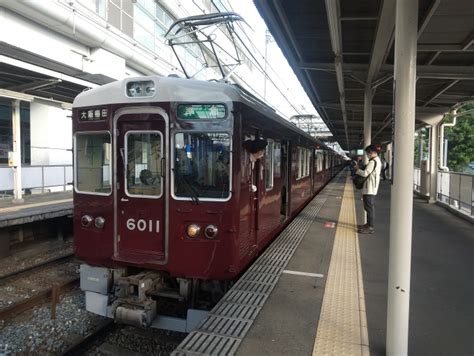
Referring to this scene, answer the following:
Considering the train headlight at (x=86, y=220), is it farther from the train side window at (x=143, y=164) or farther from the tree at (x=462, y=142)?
the tree at (x=462, y=142)

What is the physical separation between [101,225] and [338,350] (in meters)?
2.84

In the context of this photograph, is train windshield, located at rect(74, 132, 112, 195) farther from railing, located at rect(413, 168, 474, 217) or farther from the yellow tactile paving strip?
railing, located at rect(413, 168, 474, 217)

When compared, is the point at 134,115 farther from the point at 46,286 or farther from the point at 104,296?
the point at 46,286

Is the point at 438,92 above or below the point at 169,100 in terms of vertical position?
above

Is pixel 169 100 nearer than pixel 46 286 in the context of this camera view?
Yes

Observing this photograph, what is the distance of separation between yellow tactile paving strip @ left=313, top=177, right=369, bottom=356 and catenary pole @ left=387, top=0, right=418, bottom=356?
395 millimetres

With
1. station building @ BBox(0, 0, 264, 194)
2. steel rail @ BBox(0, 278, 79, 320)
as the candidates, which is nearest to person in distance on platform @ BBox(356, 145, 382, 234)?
steel rail @ BBox(0, 278, 79, 320)

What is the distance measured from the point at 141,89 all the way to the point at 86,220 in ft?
5.44

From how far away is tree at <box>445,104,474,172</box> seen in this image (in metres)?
36.2

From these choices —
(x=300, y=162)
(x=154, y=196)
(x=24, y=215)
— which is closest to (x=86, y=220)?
(x=154, y=196)

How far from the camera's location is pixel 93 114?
15.0 ft

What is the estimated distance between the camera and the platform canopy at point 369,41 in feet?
21.7

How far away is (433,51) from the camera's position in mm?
8250

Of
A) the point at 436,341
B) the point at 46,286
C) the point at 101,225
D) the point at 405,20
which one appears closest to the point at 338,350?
the point at 436,341
